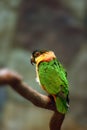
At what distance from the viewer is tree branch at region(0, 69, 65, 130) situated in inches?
11.3

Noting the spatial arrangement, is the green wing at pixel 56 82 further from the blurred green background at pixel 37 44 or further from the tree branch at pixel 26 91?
the blurred green background at pixel 37 44

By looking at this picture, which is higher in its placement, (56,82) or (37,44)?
(56,82)

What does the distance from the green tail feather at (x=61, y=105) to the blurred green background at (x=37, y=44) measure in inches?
80.0

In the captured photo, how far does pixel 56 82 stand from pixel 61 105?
2cm

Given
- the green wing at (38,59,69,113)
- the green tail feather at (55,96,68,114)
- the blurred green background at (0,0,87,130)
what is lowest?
the blurred green background at (0,0,87,130)

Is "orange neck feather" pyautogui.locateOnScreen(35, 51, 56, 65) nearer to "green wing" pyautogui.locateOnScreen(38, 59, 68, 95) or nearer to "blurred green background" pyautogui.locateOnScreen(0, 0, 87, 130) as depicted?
"green wing" pyautogui.locateOnScreen(38, 59, 68, 95)

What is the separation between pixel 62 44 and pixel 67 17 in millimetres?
164

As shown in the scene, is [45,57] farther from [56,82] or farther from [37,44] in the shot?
[37,44]

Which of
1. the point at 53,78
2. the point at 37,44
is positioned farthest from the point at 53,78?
the point at 37,44

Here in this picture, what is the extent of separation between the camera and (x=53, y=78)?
0.34 m

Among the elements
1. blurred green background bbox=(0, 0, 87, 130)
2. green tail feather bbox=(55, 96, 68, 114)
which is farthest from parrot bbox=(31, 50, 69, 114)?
blurred green background bbox=(0, 0, 87, 130)

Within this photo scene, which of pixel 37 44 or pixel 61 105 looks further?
pixel 37 44

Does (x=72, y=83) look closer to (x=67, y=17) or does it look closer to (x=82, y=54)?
(x=82, y=54)

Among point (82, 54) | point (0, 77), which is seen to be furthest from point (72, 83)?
point (0, 77)
